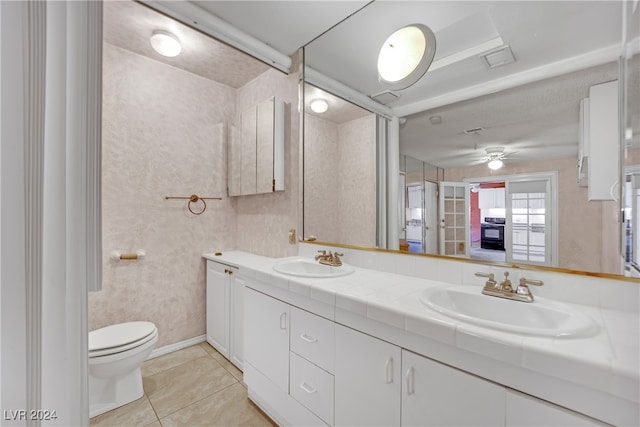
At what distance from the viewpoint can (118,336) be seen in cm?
177

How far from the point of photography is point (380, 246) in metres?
1.70

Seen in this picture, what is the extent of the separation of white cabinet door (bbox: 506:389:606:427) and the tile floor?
4.34ft

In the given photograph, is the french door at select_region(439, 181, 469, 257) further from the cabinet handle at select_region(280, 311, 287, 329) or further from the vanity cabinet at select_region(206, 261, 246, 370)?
the vanity cabinet at select_region(206, 261, 246, 370)

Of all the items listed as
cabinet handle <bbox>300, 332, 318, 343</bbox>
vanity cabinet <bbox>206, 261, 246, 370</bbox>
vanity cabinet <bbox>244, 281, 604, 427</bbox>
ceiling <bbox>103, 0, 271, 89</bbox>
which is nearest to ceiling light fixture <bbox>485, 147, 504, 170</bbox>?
vanity cabinet <bbox>244, 281, 604, 427</bbox>

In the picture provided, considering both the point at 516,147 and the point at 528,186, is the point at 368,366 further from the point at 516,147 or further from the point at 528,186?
the point at 516,147

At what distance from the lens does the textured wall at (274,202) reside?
2289 millimetres

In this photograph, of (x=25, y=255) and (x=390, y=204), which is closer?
(x=25, y=255)

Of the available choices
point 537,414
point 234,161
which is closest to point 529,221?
point 537,414

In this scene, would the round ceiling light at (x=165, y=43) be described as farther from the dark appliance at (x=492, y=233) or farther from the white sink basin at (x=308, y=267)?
the dark appliance at (x=492, y=233)

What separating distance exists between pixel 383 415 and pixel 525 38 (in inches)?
65.3

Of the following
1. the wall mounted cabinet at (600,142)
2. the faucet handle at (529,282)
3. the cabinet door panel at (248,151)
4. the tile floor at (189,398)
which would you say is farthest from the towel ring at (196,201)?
the wall mounted cabinet at (600,142)

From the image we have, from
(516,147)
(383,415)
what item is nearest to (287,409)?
(383,415)

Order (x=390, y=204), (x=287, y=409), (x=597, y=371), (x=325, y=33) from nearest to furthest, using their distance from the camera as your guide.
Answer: (x=597, y=371) → (x=287, y=409) → (x=390, y=204) → (x=325, y=33)

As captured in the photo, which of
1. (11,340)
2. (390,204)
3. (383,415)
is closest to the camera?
(11,340)
